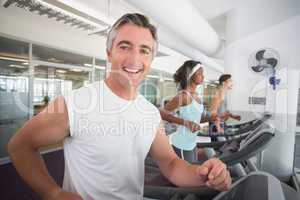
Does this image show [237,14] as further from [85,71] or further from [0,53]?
[0,53]


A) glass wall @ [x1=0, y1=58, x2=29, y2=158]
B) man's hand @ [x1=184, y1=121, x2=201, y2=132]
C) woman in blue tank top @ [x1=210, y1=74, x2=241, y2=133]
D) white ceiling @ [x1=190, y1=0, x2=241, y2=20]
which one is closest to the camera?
man's hand @ [x1=184, y1=121, x2=201, y2=132]

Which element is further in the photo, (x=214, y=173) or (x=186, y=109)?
(x=186, y=109)

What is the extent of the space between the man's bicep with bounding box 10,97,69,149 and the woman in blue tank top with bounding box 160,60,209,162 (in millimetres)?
1356

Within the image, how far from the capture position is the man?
673 mm

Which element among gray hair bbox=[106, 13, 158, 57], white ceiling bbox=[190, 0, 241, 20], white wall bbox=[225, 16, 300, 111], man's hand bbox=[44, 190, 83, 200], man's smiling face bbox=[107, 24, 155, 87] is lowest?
man's hand bbox=[44, 190, 83, 200]

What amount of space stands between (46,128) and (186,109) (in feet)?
5.07

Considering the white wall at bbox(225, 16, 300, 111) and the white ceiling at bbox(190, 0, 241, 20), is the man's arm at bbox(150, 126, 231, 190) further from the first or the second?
the white ceiling at bbox(190, 0, 241, 20)

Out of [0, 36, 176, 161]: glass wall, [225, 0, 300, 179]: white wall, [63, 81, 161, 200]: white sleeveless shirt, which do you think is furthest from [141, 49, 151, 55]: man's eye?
[0, 36, 176, 161]: glass wall

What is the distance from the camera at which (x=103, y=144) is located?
0.77 meters

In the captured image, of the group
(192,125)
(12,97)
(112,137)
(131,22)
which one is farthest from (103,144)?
(12,97)

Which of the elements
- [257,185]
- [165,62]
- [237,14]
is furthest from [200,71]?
[165,62]

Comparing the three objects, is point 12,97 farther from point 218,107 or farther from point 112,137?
point 112,137

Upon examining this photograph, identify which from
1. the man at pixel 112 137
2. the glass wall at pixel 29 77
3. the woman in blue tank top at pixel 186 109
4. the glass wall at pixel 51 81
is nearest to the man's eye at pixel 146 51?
the man at pixel 112 137

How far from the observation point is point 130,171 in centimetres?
83
